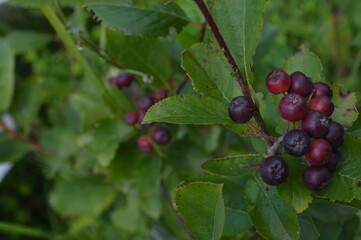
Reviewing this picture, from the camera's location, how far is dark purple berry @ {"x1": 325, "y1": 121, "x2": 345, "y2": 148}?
624 millimetres

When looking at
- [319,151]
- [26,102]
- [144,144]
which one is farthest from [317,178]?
[26,102]

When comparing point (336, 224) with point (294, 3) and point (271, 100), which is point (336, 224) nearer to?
point (271, 100)

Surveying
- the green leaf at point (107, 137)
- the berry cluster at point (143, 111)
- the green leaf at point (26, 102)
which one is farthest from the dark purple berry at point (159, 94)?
the green leaf at point (26, 102)

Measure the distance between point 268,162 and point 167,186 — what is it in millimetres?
704

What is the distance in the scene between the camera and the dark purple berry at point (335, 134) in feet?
2.05

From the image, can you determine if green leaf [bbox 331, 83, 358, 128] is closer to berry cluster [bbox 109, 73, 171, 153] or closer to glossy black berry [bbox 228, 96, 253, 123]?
glossy black berry [bbox 228, 96, 253, 123]

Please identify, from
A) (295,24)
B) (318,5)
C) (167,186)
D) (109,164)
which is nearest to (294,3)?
(318,5)

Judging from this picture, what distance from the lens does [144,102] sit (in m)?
0.99

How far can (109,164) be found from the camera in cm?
112

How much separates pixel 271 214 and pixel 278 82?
0.21 meters

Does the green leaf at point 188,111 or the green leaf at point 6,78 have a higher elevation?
the green leaf at point 188,111

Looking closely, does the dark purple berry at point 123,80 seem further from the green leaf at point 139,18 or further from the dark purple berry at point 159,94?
the green leaf at point 139,18

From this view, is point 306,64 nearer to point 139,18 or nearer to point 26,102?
point 139,18

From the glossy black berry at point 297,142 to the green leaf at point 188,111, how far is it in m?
0.09
